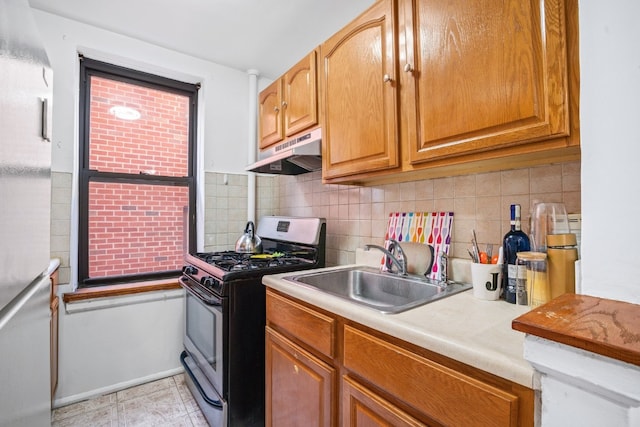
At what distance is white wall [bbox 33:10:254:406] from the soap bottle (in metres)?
2.27

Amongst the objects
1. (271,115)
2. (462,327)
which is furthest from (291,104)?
(462,327)

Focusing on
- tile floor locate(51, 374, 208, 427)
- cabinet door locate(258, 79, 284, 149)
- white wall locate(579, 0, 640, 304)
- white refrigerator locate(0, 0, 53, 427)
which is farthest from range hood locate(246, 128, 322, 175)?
tile floor locate(51, 374, 208, 427)

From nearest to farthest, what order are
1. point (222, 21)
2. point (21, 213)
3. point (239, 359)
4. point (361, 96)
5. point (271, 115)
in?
point (21, 213) < point (361, 96) < point (239, 359) < point (222, 21) < point (271, 115)

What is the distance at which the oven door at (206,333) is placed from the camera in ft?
4.85

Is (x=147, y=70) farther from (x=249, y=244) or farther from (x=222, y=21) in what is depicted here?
(x=249, y=244)

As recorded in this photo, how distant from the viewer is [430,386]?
75 cm

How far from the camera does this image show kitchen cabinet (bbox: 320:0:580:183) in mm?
809

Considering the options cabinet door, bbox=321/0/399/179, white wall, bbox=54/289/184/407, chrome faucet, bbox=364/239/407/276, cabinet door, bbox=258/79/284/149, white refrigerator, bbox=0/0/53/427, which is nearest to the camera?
white refrigerator, bbox=0/0/53/427

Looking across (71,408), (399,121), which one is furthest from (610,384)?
(71,408)

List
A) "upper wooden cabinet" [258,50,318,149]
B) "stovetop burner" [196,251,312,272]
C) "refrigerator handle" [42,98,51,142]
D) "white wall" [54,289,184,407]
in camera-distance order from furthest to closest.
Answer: "white wall" [54,289,184,407] → "upper wooden cabinet" [258,50,318,149] → "stovetop burner" [196,251,312,272] → "refrigerator handle" [42,98,51,142]

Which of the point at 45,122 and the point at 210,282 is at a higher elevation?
the point at 45,122

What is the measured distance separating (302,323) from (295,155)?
0.91m

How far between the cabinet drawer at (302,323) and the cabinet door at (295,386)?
52mm

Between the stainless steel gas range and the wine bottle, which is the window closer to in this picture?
the stainless steel gas range
